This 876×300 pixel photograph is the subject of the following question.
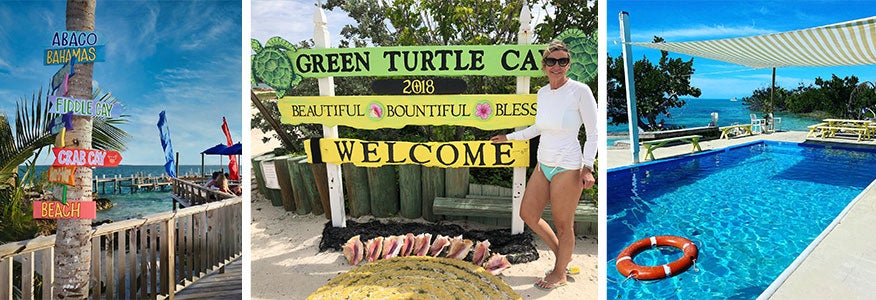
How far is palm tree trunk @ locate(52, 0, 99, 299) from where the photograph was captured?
2907 mm

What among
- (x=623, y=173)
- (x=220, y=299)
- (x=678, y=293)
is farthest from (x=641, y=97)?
(x=220, y=299)

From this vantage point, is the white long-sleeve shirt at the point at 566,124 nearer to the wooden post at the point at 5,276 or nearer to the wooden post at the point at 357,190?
the wooden post at the point at 357,190

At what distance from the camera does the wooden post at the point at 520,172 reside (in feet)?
10.6

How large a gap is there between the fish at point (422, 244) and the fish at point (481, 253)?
0.37 meters

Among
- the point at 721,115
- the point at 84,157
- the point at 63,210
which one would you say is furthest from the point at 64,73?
the point at 721,115

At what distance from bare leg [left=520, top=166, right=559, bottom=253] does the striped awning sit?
2810mm

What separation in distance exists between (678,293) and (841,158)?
7042mm

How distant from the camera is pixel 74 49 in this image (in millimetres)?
2859

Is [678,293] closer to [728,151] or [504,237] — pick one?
[504,237]

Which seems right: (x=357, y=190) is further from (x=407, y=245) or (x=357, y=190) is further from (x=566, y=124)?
(x=566, y=124)

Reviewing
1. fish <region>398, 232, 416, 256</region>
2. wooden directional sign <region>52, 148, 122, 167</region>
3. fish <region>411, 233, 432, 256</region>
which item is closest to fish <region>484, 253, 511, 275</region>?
fish <region>411, 233, 432, 256</region>

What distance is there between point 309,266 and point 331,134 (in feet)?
3.41

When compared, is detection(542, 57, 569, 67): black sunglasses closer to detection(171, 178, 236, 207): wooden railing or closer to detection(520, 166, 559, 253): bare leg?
detection(520, 166, 559, 253): bare leg

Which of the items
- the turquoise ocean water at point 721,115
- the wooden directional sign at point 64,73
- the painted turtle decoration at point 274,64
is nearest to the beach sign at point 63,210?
the wooden directional sign at point 64,73
